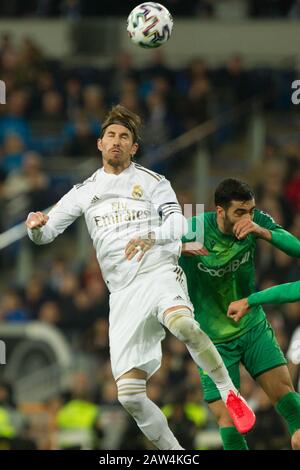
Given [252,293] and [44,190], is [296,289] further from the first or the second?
[44,190]

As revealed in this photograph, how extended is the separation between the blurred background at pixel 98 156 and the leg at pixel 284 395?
3317 mm

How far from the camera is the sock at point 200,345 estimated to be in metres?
10.9

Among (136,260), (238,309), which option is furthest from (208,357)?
(136,260)

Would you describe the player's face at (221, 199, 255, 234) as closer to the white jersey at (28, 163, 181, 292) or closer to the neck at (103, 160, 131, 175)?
the white jersey at (28, 163, 181, 292)

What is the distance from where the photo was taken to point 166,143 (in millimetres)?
20344

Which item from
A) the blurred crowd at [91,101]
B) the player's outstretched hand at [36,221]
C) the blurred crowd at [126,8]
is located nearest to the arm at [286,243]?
the player's outstretched hand at [36,221]

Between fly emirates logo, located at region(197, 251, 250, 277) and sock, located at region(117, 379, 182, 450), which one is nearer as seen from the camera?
sock, located at region(117, 379, 182, 450)

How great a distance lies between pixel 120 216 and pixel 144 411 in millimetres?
1483

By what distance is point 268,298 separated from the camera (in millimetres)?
11070

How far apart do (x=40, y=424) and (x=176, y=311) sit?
20.8ft

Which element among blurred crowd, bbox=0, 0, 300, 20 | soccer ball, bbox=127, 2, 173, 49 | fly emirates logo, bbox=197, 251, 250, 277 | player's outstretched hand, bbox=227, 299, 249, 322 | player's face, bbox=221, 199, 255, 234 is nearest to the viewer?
player's outstretched hand, bbox=227, 299, 249, 322

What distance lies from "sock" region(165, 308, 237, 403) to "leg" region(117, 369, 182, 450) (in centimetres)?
50

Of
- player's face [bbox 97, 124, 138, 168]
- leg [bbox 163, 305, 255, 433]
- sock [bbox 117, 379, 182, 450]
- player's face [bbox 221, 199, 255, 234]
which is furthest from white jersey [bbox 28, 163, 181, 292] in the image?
sock [bbox 117, 379, 182, 450]

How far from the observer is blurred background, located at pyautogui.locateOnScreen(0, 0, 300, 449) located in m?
16.9
